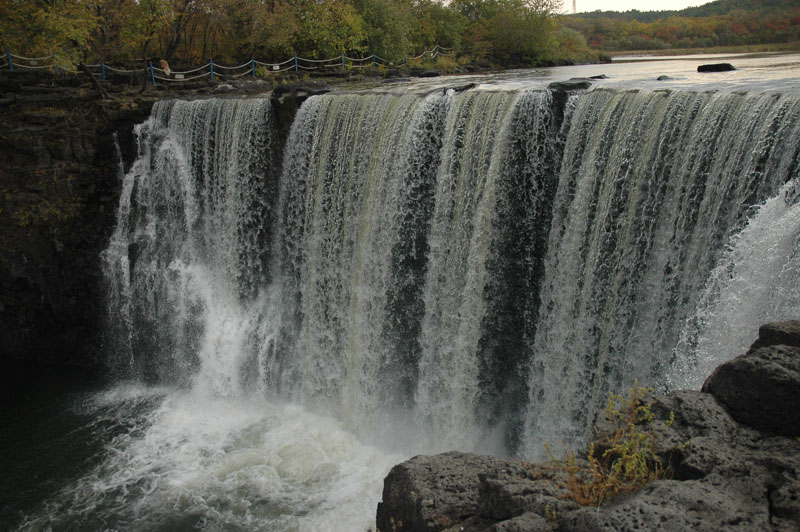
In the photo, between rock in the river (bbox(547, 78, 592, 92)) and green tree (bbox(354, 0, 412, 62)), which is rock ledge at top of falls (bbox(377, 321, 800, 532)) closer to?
rock in the river (bbox(547, 78, 592, 92))

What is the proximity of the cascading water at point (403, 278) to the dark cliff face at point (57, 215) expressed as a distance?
0.73 meters

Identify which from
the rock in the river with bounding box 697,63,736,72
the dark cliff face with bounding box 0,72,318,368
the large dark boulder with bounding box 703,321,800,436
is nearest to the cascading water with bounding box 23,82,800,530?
the dark cliff face with bounding box 0,72,318,368

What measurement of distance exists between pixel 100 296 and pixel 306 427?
597 centimetres

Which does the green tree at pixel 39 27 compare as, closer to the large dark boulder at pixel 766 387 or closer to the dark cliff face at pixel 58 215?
the dark cliff face at pixel 58 215

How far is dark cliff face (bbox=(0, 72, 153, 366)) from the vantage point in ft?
42.3

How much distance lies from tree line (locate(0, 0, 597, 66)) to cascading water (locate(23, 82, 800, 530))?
23.7 feet

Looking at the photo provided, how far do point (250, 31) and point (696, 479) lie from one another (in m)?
20.8

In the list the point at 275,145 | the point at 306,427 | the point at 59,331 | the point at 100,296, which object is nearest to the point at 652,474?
the point at 306,427

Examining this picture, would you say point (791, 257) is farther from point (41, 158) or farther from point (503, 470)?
point (41, 158)

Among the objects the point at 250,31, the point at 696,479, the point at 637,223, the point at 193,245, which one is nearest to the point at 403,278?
the point at 637,223

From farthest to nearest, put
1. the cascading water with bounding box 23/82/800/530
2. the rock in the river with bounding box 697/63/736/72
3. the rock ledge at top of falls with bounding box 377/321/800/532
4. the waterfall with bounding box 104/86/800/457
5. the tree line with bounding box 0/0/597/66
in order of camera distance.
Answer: the tree line with bounding box 0/0/597/66, the rock in the river with bounding box 697/63/736/72, the cascading water with bounding box 23/82/800/530, the waterfall with bounding box 104/86/800/457, the rock ledge at top of falls with bounding box 377/321/800/532

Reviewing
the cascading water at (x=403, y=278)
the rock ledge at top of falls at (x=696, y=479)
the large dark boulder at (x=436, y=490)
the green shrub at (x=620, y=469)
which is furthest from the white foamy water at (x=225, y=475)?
the green shrub at (x=620, y=469)

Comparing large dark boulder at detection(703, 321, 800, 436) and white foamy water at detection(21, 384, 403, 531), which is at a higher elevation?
large dark boulder at detection(703, 321, 800, 436)

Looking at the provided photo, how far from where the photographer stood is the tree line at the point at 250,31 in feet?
54.2
